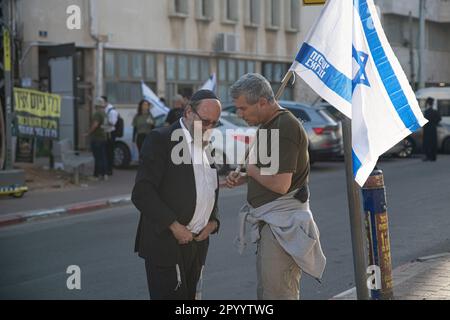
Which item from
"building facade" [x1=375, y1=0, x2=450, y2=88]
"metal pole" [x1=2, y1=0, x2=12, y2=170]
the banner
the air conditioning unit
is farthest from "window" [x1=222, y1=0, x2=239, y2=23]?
"metal pole" [x1=2, y1=0, x2=12, y2=170]

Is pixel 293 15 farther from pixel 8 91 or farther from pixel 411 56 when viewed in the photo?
pixel 8 91

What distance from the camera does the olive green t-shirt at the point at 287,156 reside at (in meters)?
4.36

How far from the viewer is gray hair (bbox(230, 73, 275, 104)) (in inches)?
173

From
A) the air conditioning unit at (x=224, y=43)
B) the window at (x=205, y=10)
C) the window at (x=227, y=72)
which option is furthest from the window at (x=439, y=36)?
the window at (x=205, y=10)

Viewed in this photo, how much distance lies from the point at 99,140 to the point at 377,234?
11.2m

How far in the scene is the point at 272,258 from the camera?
14.6 feet

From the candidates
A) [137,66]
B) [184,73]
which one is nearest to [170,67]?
[184,73]

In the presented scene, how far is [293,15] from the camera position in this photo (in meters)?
33.2

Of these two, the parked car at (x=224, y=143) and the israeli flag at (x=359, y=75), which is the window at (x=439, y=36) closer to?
the parked car at (x=224, y=143)

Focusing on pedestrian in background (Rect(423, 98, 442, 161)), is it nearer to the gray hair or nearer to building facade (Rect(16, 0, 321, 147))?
building facade (Rect(16, 0, 321, 147))

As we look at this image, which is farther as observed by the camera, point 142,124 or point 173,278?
point 142,124

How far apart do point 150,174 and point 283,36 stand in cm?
2941
